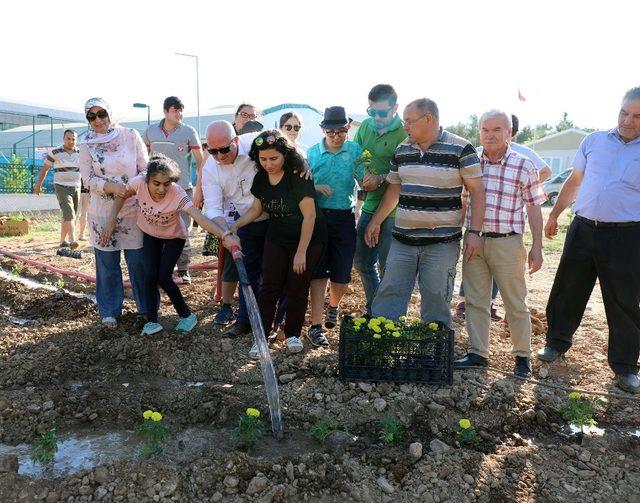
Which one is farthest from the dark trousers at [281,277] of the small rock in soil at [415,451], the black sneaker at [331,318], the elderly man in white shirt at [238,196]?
the small rock in soil at [415,451]

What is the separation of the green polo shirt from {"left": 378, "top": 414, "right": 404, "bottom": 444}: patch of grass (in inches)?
66.4

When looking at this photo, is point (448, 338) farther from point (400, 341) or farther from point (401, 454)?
point (401, 454)

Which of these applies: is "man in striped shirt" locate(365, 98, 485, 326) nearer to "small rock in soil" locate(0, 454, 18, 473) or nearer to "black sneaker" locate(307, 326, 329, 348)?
"black sneaker" locate(307, 326, 329, 348)

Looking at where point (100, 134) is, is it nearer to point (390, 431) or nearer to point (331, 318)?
point (331, 318)

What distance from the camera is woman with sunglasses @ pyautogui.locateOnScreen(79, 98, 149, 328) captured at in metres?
4.49

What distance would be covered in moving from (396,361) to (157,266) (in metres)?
2.02

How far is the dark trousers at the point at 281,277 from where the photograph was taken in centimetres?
408

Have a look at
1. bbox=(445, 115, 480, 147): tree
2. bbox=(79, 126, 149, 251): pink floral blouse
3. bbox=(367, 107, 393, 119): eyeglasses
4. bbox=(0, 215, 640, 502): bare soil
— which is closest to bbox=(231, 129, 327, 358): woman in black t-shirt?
bbox=(0, 215, 640, 502): bare soil

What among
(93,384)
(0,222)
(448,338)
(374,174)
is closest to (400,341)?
(448,338)

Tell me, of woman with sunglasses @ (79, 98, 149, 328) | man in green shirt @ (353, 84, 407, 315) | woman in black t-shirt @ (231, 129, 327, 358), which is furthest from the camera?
woman with sunglasses @ (79, 98, 149, 328)

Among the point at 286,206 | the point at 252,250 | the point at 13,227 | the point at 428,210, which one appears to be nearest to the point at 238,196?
the point at 252,250

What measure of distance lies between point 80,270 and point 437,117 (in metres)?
5.21

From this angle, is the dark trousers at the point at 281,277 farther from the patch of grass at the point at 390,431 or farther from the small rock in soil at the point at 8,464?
the small rock in soil at the point at 8,464

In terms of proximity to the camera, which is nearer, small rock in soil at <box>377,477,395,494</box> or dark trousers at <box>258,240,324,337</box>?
small rock in soil at <box>377,477,395,494</box>
